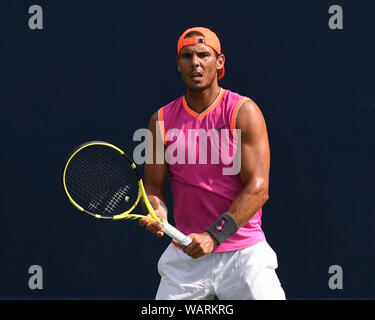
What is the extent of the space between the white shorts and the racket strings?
1.22 ft

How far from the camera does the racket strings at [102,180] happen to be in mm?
3373

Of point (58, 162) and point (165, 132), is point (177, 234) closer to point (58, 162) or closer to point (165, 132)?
point (165, 132)

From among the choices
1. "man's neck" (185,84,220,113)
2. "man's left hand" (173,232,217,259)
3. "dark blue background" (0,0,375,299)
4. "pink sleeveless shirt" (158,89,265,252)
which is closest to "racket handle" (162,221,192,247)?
"man's left hand" (173,232,217,259)

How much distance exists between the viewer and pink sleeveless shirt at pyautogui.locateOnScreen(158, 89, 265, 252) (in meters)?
3.25

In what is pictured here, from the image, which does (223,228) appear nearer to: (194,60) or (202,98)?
(202,98)

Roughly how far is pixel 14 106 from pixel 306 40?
187 cm

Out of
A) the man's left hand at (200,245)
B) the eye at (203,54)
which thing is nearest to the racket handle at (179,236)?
the man's left hand at (200,245)

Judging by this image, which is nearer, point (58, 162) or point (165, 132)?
point (165, 132)

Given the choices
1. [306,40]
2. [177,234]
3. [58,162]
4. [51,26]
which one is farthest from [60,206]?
[306,40]

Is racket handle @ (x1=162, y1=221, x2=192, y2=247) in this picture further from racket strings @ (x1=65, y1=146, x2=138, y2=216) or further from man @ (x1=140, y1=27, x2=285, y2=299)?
racket strings @ (x1=65, y1=146, x2=138, y2=216)

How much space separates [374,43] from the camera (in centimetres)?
423

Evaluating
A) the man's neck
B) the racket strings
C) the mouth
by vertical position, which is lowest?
the racket strings

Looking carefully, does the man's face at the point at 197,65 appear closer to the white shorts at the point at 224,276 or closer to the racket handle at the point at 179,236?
the racket handle at the point at 179,236

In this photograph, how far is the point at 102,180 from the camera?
11.2ft
